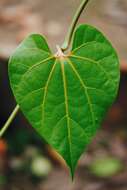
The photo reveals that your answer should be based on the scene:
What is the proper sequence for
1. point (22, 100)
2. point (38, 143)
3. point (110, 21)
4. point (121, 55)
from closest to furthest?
1. point (22, 100)
2. point (121, 55)
3. point (110, 21)
4. point (38, 143)

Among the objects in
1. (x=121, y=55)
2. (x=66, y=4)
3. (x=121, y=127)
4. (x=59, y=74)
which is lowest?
(x=121, y=127)

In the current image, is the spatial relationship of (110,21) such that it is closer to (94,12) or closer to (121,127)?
(94,12)

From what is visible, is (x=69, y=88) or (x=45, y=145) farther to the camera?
(x=45, y=145)

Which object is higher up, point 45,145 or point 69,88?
point 69,88

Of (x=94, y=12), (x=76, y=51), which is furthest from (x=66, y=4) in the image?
(x=76, y=51)
